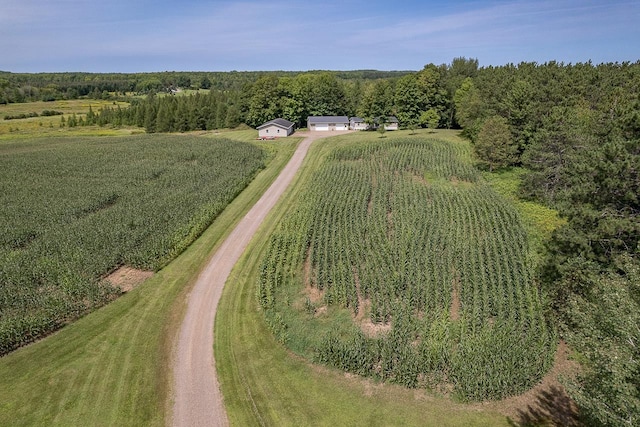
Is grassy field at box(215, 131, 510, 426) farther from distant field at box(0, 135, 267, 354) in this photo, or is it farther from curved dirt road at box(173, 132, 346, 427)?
distant field at box(0, 135, 267, 354)

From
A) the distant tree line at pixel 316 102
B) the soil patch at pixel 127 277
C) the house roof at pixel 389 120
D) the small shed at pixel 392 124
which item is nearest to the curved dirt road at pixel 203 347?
the soil patch at pixel 127 277

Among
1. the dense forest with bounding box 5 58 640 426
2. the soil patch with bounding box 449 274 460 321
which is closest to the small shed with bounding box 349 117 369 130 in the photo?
the dense forest with bounding box 5 58 640 426

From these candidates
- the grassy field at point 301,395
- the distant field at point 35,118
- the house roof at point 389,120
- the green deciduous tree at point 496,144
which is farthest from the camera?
the distant field at point 35,118

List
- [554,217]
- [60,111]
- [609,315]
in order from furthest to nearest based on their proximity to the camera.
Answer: [60,111]
[554,217]
[609,315]

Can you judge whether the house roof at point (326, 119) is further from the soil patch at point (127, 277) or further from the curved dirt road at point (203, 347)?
the soil patch at point (127, 277)

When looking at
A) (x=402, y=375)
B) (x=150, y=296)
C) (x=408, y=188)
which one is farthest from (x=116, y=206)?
(x=402, y=375)

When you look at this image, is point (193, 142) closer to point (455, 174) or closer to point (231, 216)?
point (231, 216)
